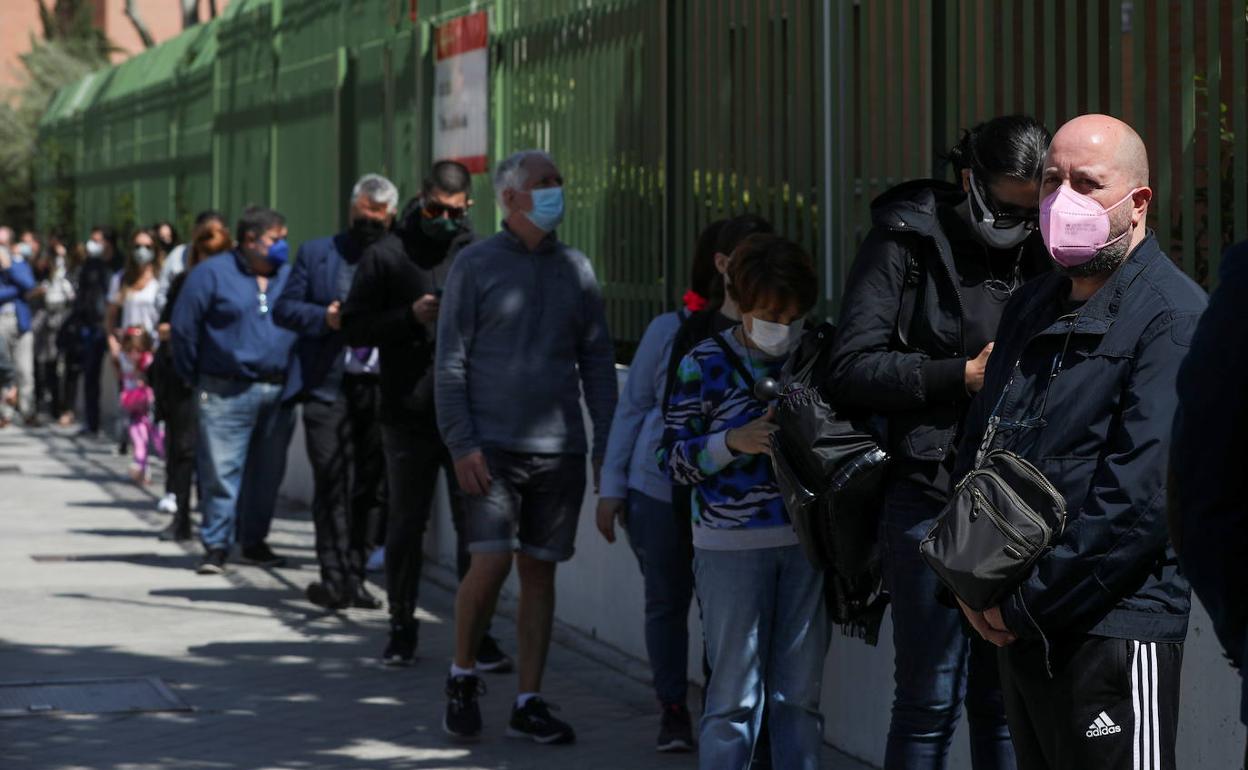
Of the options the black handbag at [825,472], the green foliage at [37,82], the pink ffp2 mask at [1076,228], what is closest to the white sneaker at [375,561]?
the black handbag at [825,472]

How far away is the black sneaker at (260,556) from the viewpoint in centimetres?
1202

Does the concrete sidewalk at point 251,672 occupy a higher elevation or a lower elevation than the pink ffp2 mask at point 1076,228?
lower

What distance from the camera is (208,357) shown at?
11.7 m

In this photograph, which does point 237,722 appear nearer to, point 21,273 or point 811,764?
point 811,764

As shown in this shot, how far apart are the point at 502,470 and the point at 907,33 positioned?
2.04 m

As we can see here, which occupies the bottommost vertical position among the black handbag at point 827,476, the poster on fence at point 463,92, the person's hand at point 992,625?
the person's hand at point 992,625

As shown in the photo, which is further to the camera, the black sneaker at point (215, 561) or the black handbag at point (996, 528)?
the black sneaker at point (215, 561)

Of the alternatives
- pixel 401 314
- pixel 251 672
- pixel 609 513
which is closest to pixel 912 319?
pixel 609 513

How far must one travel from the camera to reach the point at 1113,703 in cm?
398

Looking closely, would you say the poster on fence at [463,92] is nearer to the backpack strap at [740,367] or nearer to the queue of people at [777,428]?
the queue of people at [777,428]

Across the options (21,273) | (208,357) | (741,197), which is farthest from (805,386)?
(21,273)

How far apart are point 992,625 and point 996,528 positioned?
22 centimetres

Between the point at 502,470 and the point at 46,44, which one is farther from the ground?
the point at 46,44

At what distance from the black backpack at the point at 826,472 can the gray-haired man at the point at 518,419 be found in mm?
1992
